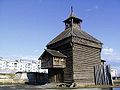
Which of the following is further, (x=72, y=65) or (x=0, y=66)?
(x=0, y=66)

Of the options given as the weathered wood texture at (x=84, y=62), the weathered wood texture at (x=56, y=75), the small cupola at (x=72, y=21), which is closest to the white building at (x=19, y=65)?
the small cupola at (x=72, y=21)

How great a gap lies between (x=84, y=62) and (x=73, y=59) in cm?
266

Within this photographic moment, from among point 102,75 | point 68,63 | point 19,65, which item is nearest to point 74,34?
point 68,63

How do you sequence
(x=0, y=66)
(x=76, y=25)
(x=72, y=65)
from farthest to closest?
1. (x=0, y=66)
2. (x=76, y=25)
3. (x=72, y=65)

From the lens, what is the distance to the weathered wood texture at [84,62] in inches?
1265

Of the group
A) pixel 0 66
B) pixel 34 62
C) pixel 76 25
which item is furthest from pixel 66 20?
pixel 34 62

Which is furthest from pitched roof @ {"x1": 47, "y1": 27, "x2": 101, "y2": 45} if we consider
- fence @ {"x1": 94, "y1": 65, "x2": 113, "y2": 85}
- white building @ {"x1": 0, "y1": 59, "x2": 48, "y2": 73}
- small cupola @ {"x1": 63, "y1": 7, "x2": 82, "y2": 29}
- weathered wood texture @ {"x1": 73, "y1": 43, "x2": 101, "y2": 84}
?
white building @ {"x1": 0, "y1": 59, "x2": 48, "y2": 73}

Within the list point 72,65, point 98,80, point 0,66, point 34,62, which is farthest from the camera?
point 34,62

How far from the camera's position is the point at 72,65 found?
104 feet

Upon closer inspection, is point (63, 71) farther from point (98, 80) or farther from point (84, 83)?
point (98, 80)

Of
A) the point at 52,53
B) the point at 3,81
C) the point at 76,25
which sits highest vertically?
the point at 76,25

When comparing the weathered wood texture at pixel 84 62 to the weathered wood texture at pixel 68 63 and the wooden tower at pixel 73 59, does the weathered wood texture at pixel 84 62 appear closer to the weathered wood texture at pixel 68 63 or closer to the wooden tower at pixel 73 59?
the wooden tower at pixel 73 59

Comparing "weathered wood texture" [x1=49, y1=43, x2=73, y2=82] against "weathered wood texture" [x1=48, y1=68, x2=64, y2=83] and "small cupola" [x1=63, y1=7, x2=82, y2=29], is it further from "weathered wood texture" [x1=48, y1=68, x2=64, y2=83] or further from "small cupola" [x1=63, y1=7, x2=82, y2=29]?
"small cupola" [x1=63, y1=7, x2=82, y2=29]

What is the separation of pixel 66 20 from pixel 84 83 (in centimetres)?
1317
